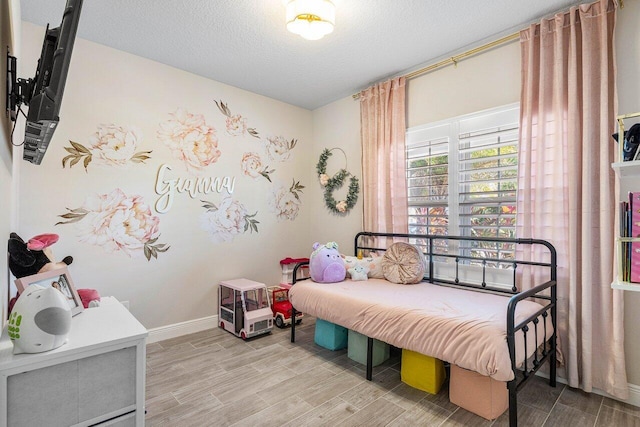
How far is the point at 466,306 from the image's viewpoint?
6.64 feet

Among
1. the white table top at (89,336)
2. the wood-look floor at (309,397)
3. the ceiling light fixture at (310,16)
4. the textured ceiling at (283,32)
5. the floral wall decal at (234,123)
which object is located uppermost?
the textured ceiling at (283,32)

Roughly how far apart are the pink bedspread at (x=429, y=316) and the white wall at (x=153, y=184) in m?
1.02

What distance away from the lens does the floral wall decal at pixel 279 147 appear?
144 inches

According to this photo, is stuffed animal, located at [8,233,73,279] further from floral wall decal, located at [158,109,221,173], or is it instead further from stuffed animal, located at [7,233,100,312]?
floral wall decal, located at [158,109,221,173]

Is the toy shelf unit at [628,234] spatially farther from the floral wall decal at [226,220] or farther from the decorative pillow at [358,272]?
the floral wall decal at [226,220]

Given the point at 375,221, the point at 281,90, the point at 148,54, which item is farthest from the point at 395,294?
the point at 148,54

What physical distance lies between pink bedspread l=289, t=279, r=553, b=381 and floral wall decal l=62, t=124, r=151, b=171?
5.97ft

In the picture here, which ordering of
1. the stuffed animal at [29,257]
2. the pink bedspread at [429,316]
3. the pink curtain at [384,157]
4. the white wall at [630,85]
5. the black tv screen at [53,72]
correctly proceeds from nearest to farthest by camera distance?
the black tv screen at [53,72], the stuffed animal at [29,257], the pink bedspread at [429,316], the white wall at [630,85], the pink curtain at [384,157]

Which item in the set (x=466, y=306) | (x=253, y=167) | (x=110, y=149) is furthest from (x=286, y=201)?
(x=466, y=306)

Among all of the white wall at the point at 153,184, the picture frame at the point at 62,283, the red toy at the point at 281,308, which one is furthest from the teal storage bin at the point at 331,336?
the picture frame at the point at 62,283

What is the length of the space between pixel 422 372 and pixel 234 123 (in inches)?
112

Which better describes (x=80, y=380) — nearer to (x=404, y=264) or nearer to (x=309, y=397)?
(x=309, y=397)

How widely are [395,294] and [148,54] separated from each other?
9.36 feet

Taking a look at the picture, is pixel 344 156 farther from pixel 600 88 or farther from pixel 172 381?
pixel 172 381
